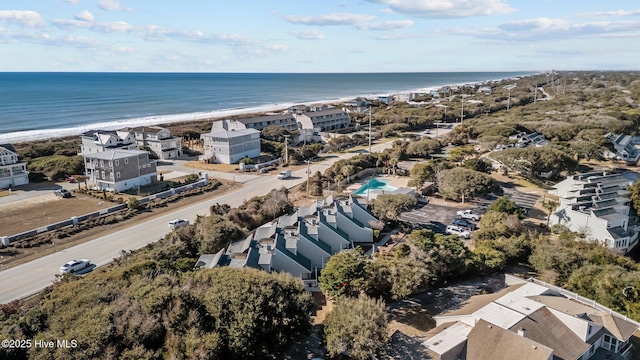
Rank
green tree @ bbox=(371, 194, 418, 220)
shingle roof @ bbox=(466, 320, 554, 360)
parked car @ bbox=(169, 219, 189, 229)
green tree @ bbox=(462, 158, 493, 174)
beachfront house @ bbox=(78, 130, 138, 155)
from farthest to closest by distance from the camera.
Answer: beachfront house @ bbox=(78, 130, 138, 155) < green tree @ bbox=(462, 158, 493, 174) < parked car @ bbox=(169, 219, 189, 229) < green tree @ bbox=(371, 194, 418, 220) < shingle roof @ bbox=(466, 320, 554, 360)

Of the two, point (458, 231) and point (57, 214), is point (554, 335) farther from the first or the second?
point (57, 214)

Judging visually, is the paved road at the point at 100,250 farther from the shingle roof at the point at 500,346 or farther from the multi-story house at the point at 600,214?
the multi-story house at the point at 600,214

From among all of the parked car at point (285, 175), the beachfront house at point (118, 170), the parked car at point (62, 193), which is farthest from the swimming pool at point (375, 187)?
the parked car at point (62, 193)

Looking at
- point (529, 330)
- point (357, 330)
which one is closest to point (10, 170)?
point (357, 330)

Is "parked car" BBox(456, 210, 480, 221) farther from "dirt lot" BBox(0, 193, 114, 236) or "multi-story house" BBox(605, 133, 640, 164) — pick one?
"multi-story house" BBox(605, 133, 640, 164)

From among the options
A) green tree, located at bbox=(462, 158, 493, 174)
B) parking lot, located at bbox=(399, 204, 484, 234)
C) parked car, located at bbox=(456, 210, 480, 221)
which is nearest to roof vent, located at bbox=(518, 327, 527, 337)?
parking lot, located at bbox=(399, 204, 484, 234)
